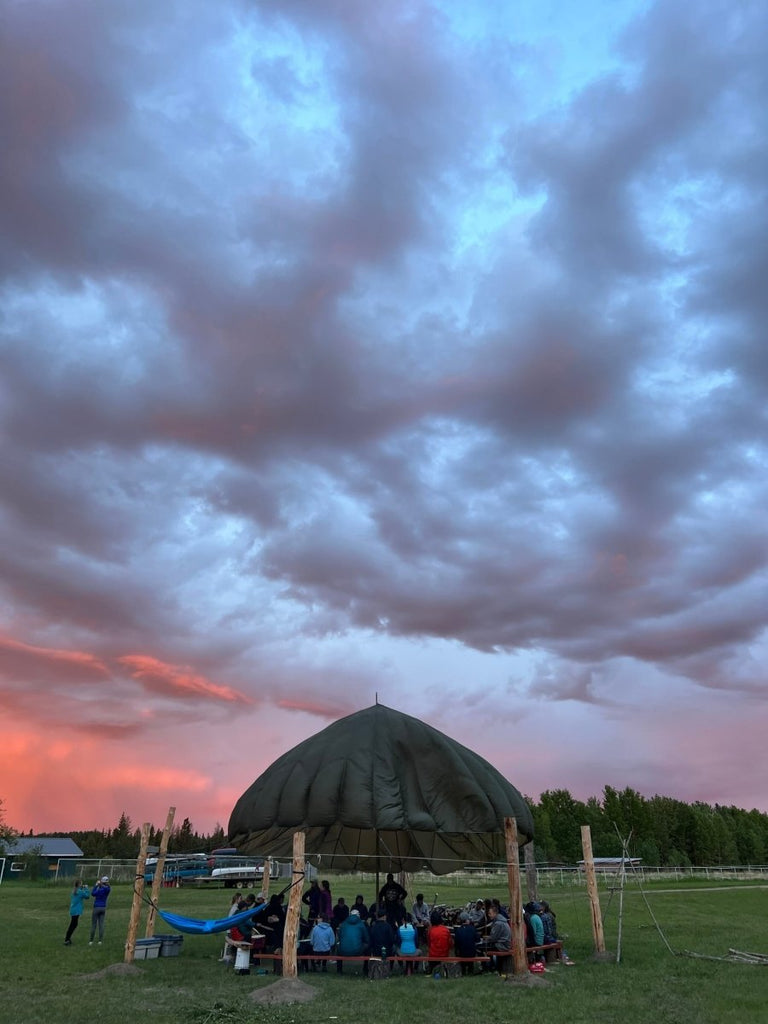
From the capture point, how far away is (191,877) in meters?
54.4

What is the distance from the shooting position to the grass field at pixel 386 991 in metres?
13.0

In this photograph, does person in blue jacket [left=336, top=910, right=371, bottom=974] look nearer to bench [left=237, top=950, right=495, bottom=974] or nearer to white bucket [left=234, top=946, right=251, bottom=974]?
bench [left=237, top=950, right=495, bottom=974]

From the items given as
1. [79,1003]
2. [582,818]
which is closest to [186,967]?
[79,1003]

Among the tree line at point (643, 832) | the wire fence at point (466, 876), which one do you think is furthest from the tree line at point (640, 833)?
the wire fence at point (466, 876)

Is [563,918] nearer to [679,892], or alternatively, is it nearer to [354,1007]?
[679,892]

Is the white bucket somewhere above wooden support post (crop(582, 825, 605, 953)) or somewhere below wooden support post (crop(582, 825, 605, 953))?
below

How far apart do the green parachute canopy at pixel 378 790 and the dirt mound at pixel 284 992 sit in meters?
3.28

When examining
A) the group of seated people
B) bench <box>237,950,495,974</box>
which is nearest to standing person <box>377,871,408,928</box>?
the group of seated people

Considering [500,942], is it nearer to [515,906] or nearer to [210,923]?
[515,906]

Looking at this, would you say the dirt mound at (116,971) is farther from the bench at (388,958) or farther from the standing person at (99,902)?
the standing person at (99,902)

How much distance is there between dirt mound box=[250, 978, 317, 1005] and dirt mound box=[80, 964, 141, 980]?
12.4ft

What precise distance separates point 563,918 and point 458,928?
60.0 ft

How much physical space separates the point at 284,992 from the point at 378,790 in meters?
4.81

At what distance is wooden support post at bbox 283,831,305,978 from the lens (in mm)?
15586
